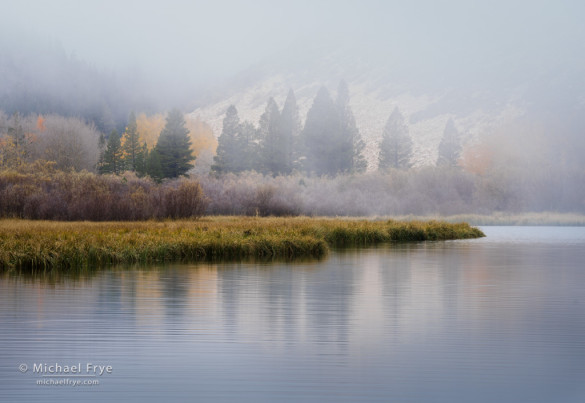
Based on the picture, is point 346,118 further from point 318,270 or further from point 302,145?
point 318,270

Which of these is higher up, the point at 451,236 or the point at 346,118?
the point at 346,118

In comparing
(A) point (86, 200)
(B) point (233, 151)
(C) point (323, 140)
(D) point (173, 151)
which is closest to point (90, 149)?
(D) point (173, 151)

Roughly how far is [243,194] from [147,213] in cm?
1403

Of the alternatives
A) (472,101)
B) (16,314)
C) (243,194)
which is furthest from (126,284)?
(472,101)

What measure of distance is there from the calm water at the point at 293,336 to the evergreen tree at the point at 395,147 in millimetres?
69072

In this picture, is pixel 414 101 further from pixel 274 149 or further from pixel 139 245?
pixel 139 245

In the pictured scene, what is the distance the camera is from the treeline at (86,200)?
32.4 m

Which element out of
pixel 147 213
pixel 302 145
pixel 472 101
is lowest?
pixel 147 213

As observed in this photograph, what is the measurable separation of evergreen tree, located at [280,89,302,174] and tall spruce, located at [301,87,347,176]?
144cm

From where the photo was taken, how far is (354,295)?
1517cm

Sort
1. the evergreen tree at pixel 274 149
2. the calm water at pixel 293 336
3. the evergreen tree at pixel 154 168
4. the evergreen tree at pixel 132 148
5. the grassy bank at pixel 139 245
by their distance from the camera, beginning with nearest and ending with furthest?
1. the calm water at pixel 293 336
2. the grassy bank at pixel 139 245
3. the evergreen tree at pixel 154 168
4. the evergreen tree at pixel 274 149
5. the evergreen tree at pixel 132 148

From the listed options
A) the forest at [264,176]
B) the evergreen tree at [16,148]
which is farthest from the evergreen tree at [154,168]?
the evergreen tree at [16,148]

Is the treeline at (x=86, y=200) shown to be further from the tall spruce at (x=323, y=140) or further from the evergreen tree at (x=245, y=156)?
the tall spruce at (x=323, y=140)

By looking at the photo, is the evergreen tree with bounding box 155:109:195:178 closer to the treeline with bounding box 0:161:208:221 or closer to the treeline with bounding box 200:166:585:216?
the treeline with bounding box 200:166:585:216
